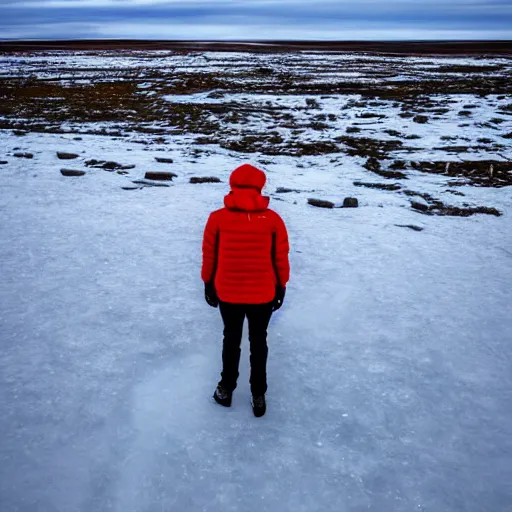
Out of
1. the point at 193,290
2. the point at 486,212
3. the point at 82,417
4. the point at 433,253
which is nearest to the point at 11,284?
the point at 193,290

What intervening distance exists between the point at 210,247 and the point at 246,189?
0.47 m

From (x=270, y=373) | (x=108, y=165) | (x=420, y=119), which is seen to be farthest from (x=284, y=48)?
(x=270, y=373)

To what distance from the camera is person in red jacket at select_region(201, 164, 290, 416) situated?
2596 millimetres

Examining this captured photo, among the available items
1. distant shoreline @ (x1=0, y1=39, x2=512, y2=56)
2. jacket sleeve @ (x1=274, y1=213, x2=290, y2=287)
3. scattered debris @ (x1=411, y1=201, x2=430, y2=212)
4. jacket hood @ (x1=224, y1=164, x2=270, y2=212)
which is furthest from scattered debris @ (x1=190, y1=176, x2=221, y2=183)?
distant shoreline @ (x1=0, y1=39, x2=512, y2=56)

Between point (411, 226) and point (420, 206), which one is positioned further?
point (420, 206)

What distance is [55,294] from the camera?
15.2 ft

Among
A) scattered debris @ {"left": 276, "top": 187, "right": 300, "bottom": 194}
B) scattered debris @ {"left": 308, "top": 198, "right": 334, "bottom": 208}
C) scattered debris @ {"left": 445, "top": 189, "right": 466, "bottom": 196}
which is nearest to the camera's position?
scattered debris @ {"left": 308, "top": 198, "right": 334, "bottom": 208}

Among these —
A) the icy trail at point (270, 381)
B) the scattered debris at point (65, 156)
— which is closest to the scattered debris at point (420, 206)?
the icy trail at point (270, 381)

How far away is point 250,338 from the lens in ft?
9.91

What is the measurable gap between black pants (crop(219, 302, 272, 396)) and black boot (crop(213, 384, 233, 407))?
0.10 feet

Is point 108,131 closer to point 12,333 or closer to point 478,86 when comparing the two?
point 12,333

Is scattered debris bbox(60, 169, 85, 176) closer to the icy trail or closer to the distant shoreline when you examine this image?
the icy trail

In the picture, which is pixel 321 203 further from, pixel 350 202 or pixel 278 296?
pixel 278 296

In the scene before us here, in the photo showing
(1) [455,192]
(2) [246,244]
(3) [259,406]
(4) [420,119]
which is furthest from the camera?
(4) [420,119]
